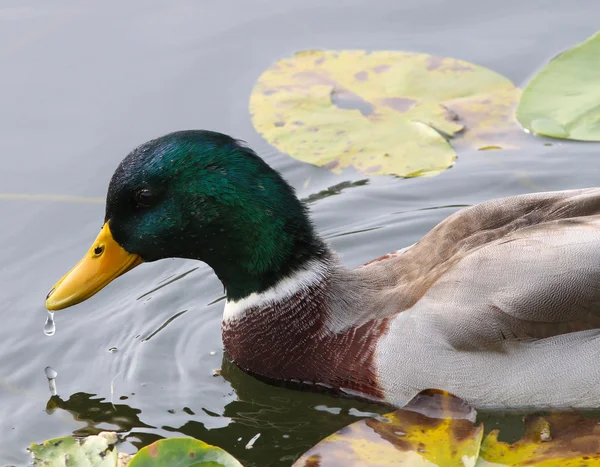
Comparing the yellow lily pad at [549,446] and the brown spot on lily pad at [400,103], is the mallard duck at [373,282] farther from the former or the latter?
the brown spot on lily pad at [400,103]

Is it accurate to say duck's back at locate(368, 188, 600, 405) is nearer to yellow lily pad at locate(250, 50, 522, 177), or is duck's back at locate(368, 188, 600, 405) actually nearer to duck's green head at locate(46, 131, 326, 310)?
duck's green head at locate(46, 131, 326, 310)

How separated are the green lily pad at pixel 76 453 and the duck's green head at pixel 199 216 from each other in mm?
1138

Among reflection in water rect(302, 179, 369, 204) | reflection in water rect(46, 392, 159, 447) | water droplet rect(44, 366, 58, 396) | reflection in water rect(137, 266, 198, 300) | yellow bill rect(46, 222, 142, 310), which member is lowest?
reflection in water rect(46, 392, 159, 447)

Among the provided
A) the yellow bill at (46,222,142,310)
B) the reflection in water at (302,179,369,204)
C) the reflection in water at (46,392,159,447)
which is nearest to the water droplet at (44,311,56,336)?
the reflection in water at (46,392,159,447)

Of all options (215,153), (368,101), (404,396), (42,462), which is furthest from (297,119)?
(42,462)

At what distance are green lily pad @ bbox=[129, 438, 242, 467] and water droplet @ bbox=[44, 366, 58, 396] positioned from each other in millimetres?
1829

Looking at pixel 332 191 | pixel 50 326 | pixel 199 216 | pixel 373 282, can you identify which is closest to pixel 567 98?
pixel 332 191

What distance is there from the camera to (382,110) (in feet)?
27.1

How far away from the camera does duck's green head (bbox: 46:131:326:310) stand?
5859 mm

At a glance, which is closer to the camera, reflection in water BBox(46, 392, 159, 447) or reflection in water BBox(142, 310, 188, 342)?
reflection in water BBox(46, 392, 159, 447)

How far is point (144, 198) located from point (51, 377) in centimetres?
144

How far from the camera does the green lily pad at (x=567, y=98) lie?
25.6 ft

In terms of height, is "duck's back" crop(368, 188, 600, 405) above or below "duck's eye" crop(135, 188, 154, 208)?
below

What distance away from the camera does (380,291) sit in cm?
611
